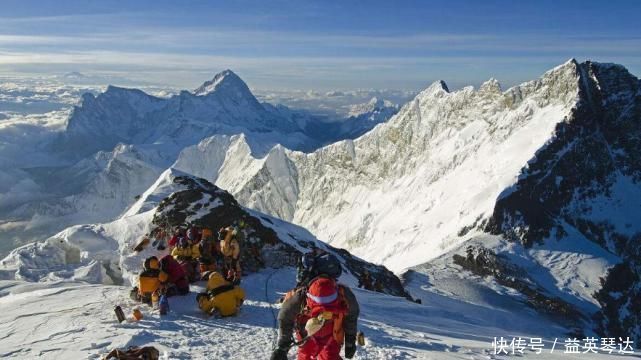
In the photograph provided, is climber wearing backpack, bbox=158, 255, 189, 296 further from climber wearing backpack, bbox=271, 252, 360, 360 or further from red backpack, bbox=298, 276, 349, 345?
red backpack, bbox=298, 276, 349, 345

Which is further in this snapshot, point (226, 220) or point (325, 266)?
point (226, 220)

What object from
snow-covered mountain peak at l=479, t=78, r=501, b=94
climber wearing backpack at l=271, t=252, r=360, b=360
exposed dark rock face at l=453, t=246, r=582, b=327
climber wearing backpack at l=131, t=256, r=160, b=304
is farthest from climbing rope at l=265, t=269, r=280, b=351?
snow-covered mountain peak at l=479, t=78, r=501, b=94

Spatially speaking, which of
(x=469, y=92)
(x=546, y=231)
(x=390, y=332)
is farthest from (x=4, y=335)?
(x=469, y=92)

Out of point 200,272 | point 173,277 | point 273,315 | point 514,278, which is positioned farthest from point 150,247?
point 514,278

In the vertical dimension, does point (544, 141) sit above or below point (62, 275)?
above

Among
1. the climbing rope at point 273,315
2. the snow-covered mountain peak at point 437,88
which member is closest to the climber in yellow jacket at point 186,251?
the climbing rope at point 273,315

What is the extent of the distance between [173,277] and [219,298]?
310cm

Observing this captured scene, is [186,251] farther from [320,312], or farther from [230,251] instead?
[320,312]

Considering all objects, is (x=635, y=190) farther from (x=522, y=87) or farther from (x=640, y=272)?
(x=522, y=87)

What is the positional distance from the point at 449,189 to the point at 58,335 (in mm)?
109699

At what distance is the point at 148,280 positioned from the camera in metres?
19.5

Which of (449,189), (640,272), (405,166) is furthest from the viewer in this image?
(405,166)

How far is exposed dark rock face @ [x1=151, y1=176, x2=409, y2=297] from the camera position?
30469 millimetres

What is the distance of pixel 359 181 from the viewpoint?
609 ft
